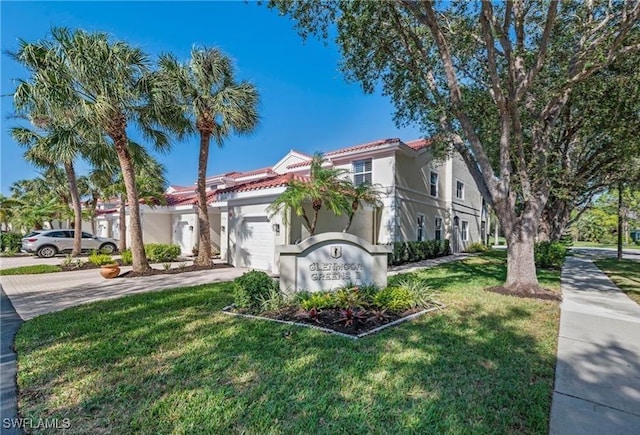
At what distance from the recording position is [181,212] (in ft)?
65.4

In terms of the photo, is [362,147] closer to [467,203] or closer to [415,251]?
[415,251]

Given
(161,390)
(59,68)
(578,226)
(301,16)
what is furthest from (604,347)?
(578,226)

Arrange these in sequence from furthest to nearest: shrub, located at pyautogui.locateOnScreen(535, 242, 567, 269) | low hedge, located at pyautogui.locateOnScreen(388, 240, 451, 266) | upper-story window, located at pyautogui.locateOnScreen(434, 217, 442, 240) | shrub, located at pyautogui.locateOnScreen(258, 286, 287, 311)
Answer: upper-story window, located at pyautogui.locateOnScreen(434, 217, 442, 240)
low hedge, located at pyautogui.locateOnScreen(388, 240, 451, 266)
shrub, located at pyautogui.locateOnScreen(535, 242, 567, 269)
shrub, located at pyautogui.locateOnScreen(258, 286, 287, 311)

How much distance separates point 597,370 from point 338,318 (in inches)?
150

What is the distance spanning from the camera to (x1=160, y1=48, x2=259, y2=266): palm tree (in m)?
12.0

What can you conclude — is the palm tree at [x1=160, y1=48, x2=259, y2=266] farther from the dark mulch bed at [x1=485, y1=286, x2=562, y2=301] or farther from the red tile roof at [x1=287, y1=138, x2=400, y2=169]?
the dark mulch bed at [x1=485, y1=286, x2=562, y2=301]

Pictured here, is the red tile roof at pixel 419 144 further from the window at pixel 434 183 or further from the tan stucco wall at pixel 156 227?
the tan stucco wall at pixel 156 227

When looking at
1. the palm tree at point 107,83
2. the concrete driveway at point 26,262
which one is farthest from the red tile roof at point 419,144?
the concrete driveway at point 26,262

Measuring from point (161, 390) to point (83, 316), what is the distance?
4344 millimetres

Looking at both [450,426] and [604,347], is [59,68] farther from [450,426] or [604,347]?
[604,347]

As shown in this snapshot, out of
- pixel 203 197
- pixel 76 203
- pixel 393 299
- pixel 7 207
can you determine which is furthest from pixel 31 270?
→ pixel 7 207

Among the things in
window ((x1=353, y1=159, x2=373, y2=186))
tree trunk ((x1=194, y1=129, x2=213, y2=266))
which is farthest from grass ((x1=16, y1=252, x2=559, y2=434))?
window ((x1=353, y1=159, x2=373, y2=186))

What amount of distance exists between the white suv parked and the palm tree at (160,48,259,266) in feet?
41.1

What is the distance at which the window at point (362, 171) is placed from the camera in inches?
634
